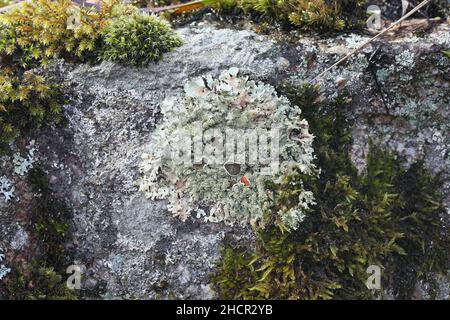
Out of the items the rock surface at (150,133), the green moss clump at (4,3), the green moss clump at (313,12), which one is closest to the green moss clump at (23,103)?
the rock surface at (150,133)

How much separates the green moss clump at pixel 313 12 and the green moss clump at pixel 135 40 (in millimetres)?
515

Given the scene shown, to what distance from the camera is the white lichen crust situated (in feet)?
7.39

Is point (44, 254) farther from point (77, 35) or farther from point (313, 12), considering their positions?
point (313, 12)

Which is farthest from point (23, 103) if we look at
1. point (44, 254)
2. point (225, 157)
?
point (225, 157)

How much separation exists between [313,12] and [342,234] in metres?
1.16

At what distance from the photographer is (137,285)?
2.35 m

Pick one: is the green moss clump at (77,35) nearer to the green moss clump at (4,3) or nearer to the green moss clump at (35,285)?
the green moss clump at (4,3)

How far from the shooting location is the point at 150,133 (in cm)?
239

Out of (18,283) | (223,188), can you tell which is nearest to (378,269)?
(223,188)

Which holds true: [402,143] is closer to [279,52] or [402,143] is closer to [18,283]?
[279,52]

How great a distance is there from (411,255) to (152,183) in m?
1.34

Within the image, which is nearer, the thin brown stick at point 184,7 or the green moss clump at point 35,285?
the green moss clump at point 35,285

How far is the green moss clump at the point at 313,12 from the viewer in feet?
8.05

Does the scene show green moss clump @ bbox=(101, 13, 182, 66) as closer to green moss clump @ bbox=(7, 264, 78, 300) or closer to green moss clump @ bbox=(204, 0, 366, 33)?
green moss clump @ bbox=(204, 0, 366, 33)
